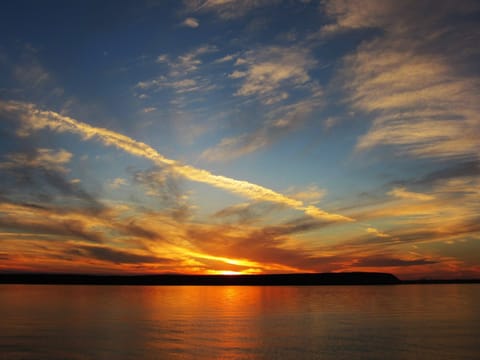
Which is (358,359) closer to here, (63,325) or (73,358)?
(73,358)

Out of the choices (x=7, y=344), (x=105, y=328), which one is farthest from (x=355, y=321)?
(x=7, y=344)

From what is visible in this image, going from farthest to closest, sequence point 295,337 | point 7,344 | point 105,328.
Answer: point 105,328, point 295,337, point 7,344

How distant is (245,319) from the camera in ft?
178

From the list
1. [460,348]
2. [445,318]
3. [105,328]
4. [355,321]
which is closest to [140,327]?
[105,328]

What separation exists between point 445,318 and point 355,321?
46.2 feet

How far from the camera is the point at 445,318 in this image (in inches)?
2255

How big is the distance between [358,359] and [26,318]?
137 ft

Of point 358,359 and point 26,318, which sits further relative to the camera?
point 26,318

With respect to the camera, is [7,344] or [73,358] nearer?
[73,358]

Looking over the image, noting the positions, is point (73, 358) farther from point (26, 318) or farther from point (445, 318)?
point (445, 318)

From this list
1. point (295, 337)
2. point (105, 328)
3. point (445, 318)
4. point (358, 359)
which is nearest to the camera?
point (358, 359)


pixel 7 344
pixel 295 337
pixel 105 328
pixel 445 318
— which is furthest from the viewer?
pixel 445 318

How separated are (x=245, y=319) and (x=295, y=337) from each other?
16504 mm

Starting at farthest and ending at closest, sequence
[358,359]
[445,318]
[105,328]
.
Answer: [445,318]
[105,328]
[358,359]
